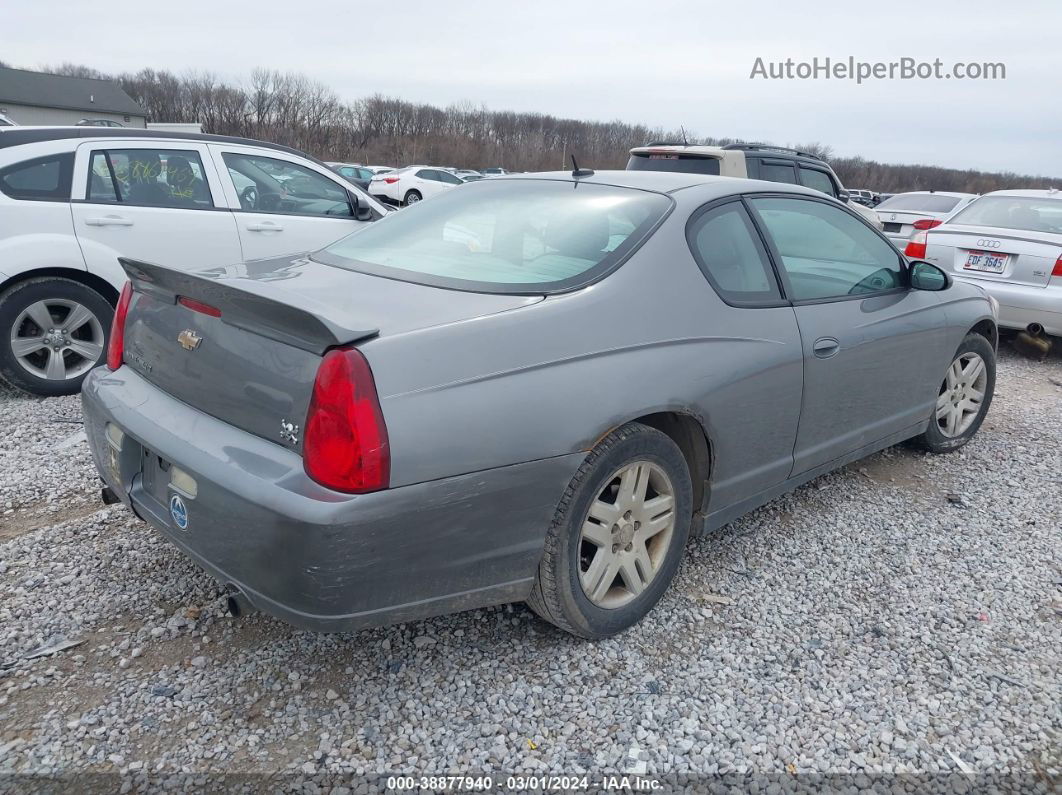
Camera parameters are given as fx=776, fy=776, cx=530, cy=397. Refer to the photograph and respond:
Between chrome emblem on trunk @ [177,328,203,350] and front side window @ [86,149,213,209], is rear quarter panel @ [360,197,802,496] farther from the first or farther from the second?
front side window @ [86,149,213,209]

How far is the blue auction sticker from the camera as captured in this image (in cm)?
226

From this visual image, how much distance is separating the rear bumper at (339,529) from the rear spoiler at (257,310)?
0.99 ft

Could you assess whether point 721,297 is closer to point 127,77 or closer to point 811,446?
point 811,446

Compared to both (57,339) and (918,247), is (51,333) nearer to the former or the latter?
(57,339)

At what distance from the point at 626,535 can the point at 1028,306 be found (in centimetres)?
615

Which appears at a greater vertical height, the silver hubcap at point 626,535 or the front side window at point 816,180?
the front side window at point 816,180

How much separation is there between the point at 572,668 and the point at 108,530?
2.08 m

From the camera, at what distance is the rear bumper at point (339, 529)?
77.8 inches

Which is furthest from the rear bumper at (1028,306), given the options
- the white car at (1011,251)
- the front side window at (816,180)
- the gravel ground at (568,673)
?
the gravel ground at (568,673)

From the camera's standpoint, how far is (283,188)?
233 inches

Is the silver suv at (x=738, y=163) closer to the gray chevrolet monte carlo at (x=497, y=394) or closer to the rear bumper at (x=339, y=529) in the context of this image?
the gray chevrolet monte carlo at (x=497, y=394)

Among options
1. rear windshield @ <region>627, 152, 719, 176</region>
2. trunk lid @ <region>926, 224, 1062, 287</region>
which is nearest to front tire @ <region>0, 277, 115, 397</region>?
rear windshield @ <region>627, 152, 719, 176</region>

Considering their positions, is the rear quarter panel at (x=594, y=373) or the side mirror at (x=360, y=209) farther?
the side mirror at (x=360, y=209)

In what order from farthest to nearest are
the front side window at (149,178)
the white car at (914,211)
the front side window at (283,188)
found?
the white car at (914,211), the front side window at (283,188), the front side window at (149,178)
